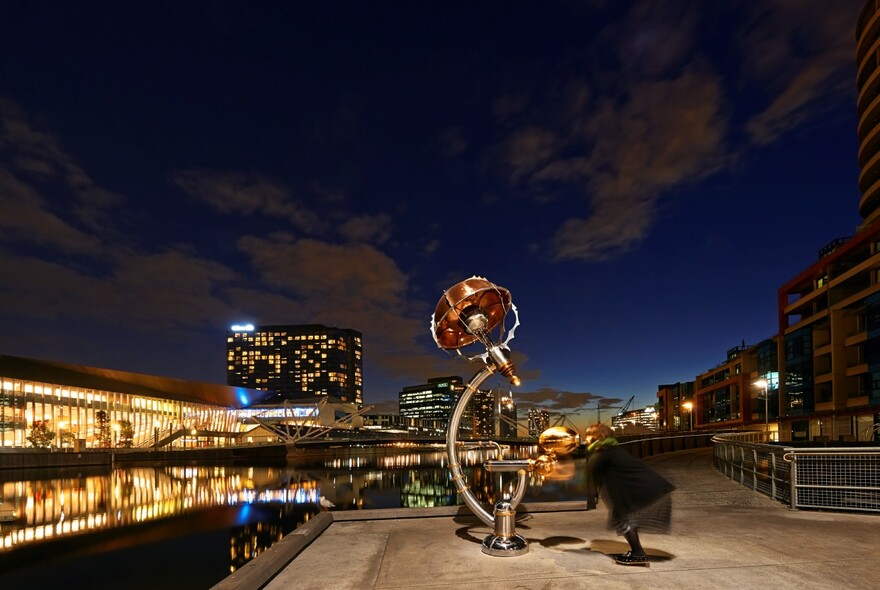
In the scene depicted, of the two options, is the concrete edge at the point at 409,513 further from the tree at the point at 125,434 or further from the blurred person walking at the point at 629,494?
the tree at the point at 125,434

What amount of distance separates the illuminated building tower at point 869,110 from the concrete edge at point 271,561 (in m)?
71.9

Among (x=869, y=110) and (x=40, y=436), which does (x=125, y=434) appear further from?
(x=869, y=110)

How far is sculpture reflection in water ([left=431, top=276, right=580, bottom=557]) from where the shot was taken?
880 cm

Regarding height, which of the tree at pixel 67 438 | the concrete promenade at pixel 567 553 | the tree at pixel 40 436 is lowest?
the tree at pixel 67 438

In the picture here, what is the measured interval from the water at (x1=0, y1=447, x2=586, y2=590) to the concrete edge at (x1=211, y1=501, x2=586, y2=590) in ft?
3.84

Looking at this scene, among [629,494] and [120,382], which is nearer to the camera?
[629,494]

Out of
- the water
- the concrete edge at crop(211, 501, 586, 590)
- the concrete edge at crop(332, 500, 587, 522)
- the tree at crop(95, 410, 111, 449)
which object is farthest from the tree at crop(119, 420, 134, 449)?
the concrete edge at crop(211, 501, 586, 590)

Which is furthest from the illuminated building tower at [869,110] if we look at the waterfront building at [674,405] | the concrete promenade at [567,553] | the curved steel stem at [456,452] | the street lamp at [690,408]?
the waterfront building at [674,405]

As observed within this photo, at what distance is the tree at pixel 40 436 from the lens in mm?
71625

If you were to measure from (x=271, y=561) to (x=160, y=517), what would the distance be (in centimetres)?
2863

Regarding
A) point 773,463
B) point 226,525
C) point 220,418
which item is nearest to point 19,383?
point 220,418

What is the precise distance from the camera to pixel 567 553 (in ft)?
28.1

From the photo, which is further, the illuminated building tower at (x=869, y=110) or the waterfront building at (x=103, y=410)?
the waterfront building at (x=103, y=410)

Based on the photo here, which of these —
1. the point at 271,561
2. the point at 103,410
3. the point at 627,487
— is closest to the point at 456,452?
the point at 627,487
